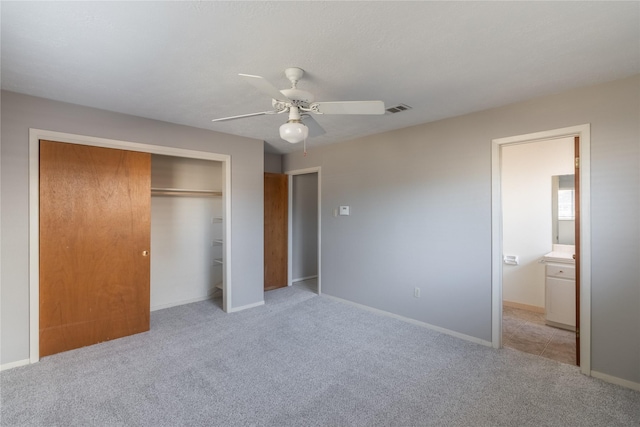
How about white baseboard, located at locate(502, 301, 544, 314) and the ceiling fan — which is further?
white baseboard, located at locate(502, 301, 544, 314)

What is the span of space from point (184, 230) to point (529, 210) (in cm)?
505

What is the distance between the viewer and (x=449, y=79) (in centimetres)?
241

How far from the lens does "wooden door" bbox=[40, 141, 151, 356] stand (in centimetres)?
290

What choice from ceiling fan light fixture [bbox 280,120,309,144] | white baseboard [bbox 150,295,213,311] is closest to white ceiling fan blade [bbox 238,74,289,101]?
ceiling fan light fixture [bbox 280,120,309,144]

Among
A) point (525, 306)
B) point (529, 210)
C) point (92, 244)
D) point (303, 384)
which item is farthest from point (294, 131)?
point (525, 306)

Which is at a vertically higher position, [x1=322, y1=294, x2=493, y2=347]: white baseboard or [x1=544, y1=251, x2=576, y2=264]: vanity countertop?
[x1=544, y1=251, x2=576, y2=264]: vanity countertop

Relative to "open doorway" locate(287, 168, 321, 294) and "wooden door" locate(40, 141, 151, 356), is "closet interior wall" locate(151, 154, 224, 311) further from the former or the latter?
"open doorway" locate(287, 168, 321, 294)

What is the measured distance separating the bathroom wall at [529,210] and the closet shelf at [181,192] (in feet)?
13.9

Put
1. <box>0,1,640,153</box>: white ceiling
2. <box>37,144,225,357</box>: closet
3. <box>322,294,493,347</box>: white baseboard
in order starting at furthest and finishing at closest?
<box>322,294,493,347</box>: white baseboard, <box>37,144,225,357</box>: closet, <box>0,1,640,153</box>: white ceiling

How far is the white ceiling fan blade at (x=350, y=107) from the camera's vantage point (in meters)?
1.99

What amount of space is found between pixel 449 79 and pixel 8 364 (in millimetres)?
4540

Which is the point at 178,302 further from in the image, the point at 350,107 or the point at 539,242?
the point at 539,242

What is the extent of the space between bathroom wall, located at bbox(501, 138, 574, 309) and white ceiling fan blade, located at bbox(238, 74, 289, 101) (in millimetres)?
3363

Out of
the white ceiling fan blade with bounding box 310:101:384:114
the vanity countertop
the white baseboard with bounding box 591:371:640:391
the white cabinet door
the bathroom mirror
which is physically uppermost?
the white ceiling fan blade with bounding box 310:101:384:114
